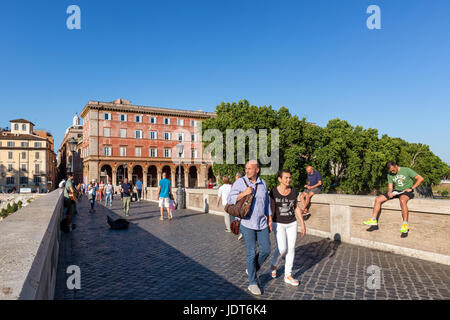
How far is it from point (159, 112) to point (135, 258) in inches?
2155

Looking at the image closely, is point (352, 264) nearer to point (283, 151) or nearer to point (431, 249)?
point (431, 249)

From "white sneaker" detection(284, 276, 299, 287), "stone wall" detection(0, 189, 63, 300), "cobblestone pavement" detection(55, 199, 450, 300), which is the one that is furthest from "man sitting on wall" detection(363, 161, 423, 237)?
"stone wall" detection(0, 189, 63, 300)

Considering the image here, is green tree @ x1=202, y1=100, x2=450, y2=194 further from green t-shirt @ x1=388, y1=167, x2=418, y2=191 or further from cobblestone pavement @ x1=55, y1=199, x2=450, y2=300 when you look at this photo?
green t-shirt @ x1=388, y1=167, x2=418, y2=191

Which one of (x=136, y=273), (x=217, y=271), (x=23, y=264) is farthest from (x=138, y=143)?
(x=23, y=264)

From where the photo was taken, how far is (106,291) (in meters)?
4.75

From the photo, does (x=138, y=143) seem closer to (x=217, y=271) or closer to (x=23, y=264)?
(x=217, y=271)

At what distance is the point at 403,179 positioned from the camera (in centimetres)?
697

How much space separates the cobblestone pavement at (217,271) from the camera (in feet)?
15.2

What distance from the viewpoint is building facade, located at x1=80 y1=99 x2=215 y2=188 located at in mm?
53938

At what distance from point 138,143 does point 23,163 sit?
31.8 meters

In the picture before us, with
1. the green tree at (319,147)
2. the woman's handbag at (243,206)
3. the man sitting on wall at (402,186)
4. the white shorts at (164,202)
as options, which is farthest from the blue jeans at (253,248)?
the green tree at (319,147)

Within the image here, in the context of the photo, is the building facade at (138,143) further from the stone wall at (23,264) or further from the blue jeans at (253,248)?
the stone wall at (23,264)
